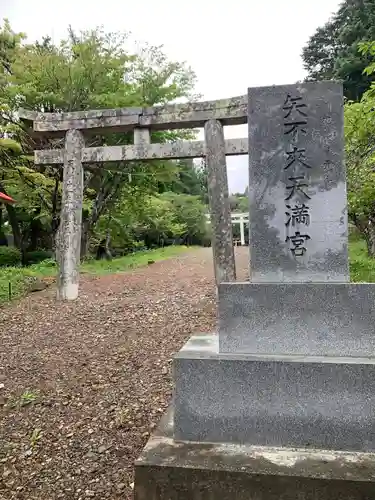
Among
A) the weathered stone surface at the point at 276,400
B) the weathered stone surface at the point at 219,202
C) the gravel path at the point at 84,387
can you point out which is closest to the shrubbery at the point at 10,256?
the gravel path at the point at 84,387

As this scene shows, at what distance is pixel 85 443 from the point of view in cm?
359

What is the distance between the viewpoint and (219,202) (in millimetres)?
7969

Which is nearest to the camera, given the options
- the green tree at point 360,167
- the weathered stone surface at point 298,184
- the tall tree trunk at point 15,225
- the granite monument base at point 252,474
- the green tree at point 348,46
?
the granite monument base at point 252,474

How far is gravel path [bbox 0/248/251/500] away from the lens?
10.7 ft

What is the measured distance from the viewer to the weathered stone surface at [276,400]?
2.59 meters

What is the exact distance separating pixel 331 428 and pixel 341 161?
1.72 m

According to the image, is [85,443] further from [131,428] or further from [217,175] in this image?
[217,175]

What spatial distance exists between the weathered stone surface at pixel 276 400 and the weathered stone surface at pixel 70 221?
5.98 m

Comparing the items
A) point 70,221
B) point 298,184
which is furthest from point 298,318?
point 70,221

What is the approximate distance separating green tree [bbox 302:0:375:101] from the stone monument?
57.3 feet

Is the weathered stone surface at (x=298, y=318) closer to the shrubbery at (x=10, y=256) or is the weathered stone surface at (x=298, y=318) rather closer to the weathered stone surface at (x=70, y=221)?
the weathered stone surface at (x=70, y=221)

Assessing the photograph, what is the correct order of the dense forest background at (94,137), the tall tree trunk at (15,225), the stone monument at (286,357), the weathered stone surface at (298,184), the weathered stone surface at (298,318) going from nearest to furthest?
the stone monument at (286,357), the weathered stone surface at (298,318), the weathered stone surface at (298,184), the dense forest background at (94,137), the tall tree trunk at (15,225)

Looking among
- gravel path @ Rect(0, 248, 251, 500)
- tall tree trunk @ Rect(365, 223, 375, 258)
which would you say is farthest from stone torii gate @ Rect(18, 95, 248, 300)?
tall tree trunk @ Rect(365, 223, 375, 258)

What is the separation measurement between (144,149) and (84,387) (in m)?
5.14
